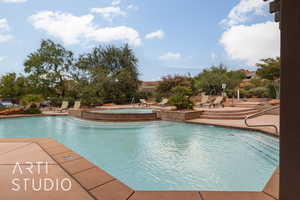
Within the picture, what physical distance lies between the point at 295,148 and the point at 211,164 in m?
2.19

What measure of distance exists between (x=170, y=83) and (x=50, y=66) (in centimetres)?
1438

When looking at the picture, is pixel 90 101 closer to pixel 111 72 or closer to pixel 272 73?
pixel 111 72

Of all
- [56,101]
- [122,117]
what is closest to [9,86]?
[56,101]

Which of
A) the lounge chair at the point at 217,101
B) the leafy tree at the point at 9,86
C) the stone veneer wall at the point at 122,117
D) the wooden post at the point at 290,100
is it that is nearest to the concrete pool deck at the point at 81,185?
the wooden post at the point at 290,100

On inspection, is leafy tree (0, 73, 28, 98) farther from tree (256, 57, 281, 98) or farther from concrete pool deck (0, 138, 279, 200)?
tree (256, 57, 281, 98)

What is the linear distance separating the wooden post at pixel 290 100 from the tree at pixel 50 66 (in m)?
20.5

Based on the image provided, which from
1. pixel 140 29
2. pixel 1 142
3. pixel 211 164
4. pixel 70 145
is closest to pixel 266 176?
pixel 211 164

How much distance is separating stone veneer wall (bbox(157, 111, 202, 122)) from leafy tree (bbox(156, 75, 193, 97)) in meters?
11.7

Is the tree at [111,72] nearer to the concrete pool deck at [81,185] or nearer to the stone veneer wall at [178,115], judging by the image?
the stone veneer wall at [178,115]

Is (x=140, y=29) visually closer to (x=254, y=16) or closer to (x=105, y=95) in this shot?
(x=105, y=95)

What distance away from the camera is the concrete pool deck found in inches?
64.6

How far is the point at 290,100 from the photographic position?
3.88 feet

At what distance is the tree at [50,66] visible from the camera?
1733cm

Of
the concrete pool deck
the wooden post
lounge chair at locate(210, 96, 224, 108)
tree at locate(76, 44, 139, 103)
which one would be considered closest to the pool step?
lounge chair at locate(210, 96, 224, 108)
